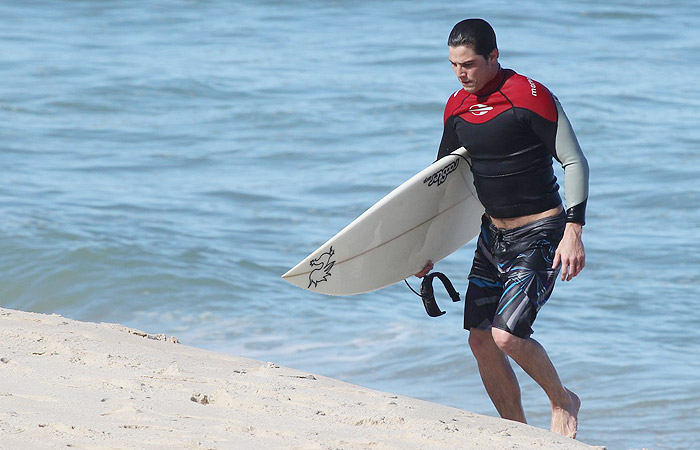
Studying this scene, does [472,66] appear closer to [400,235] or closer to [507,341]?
[400,235]

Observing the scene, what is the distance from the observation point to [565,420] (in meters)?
4.52

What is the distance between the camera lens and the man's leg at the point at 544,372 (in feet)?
14.1

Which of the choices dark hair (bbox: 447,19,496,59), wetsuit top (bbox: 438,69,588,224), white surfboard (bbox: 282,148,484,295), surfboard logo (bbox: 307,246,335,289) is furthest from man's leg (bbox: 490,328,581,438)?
dark hair (bbox: 447,19,496,59)

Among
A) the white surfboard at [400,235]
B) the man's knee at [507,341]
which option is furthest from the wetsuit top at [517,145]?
the man's knee at [507,341]

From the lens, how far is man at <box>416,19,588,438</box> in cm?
421

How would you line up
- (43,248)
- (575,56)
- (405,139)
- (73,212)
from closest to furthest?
(43,248), (73,212), (405,139), (575,56)

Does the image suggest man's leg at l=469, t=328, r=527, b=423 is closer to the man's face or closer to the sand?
the sand

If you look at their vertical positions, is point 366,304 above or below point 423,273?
below

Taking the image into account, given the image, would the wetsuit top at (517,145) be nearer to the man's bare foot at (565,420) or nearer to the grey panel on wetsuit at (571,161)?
the grey panel on wetsuit at (571,161)

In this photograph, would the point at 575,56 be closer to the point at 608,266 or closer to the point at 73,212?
the point at 608,266

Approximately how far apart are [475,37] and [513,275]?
3.23 feet

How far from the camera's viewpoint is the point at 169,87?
50.7 feet

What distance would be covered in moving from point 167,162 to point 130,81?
12.9 ft

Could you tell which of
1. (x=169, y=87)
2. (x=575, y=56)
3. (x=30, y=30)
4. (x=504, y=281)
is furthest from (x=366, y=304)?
(x=30, y=30)
